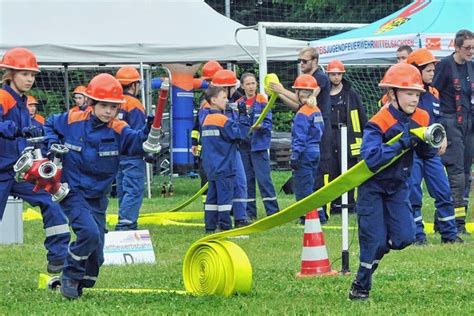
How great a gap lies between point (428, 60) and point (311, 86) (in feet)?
10.5

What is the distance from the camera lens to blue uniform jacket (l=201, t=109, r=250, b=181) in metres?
13.7

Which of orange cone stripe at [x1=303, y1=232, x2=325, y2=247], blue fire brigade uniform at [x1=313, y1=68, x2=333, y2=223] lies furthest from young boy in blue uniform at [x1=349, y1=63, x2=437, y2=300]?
blue fire brigade uniform at [x1=313, y1=68, x2=333, y2=223]

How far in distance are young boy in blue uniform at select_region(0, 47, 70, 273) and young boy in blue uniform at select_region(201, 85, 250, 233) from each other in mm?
4128

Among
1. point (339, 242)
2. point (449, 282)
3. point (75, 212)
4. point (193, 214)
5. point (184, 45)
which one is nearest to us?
point (75, 212)

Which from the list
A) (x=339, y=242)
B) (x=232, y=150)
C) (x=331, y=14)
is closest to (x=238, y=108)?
(x=232, y=150)

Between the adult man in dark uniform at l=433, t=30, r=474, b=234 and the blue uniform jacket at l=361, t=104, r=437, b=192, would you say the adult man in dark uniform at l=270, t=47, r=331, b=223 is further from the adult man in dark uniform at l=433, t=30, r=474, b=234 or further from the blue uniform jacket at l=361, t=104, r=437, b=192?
the blue uniform jacket at l=361, t=104, r=437, b=192

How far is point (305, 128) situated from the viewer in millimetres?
14562

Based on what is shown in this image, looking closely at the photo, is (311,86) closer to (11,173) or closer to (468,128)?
(468,128)

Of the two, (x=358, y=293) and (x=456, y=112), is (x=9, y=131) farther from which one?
(x=456, y=112)

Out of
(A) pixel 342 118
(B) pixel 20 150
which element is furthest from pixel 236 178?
(B) pixel 20 150

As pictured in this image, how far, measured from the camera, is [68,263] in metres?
8.32

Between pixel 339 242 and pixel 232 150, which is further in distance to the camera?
pixel 232 150

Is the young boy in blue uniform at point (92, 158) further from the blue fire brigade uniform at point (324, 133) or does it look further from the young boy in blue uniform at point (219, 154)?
the blue fire brigade uniform at point (324, 133)

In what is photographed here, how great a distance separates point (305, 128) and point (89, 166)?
21.3 feet
